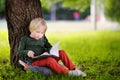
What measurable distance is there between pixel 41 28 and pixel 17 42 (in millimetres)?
577

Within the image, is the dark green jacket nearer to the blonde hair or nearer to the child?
the child

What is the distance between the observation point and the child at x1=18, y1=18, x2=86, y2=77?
4.51 metres

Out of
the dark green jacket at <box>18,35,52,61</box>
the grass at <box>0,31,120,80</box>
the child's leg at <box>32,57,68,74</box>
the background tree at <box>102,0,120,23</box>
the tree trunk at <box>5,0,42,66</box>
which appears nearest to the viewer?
the child's leg at <box>32,57,68,74</box>

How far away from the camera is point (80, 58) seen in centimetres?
589

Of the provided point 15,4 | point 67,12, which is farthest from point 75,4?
point 67,12

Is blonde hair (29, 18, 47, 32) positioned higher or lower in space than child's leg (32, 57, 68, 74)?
higher

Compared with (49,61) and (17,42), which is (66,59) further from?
(17,42)

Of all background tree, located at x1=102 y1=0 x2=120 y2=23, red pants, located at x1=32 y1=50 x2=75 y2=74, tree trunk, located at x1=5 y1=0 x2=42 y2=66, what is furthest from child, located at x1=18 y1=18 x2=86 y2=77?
background tree, located at x1=102 y1=0 x2=120 y2=23

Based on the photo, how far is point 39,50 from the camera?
15.4ft

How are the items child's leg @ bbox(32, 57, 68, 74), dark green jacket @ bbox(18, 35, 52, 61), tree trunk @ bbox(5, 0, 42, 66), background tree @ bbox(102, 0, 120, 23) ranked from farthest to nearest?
background tree @ bbox(102, 0, 120, 23) → tree trunk @ bbox(5, 0, 42, 66) → dark green jacket @ bbox(18, 35, 52, 61) → child's leg @ bbox(32, 57, 68, 74)

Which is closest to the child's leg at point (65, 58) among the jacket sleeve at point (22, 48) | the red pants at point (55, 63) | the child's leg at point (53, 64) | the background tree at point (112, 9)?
the red pants at point (55, 63)

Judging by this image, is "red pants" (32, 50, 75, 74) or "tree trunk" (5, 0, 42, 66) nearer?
"red pants" (32, 50, 75, 74)

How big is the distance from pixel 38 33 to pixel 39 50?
22 cm

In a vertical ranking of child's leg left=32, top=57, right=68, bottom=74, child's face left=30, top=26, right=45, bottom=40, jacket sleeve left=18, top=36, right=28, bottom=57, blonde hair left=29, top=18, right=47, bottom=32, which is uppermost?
blonde hair left=29, top=18, right=47, bottom=32
